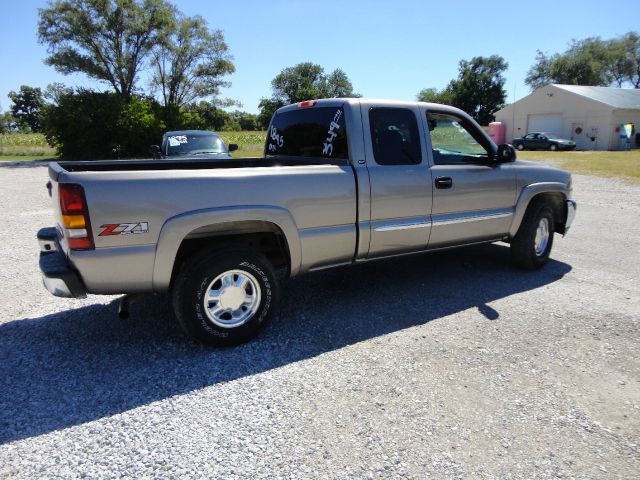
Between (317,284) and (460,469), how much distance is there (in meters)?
3.01

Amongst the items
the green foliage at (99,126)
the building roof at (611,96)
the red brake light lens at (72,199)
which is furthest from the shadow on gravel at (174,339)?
the building roof at (611,96)

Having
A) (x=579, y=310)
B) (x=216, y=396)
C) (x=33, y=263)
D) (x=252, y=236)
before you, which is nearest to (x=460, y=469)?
(x=216, y=396)

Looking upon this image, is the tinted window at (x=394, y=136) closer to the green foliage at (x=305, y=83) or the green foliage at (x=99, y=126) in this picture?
the green foliage at (x=99, y=126)

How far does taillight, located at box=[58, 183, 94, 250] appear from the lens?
9.74 ft

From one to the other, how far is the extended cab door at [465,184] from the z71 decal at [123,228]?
107 inches

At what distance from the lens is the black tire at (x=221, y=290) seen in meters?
3.42

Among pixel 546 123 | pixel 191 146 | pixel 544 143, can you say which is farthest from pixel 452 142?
pixel 546 123

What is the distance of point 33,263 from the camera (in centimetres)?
596

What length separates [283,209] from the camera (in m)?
3.61

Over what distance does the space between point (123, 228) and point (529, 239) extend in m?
4.49

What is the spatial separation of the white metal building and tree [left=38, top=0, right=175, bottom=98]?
3203cm

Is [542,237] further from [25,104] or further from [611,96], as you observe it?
[25,104]

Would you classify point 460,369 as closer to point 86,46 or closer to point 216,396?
point 216,396

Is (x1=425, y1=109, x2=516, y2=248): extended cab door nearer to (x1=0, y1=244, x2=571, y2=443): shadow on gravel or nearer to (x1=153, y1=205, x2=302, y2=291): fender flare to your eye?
(x1=0, y1=244, x2=571, y2=443): shadow on gravel
